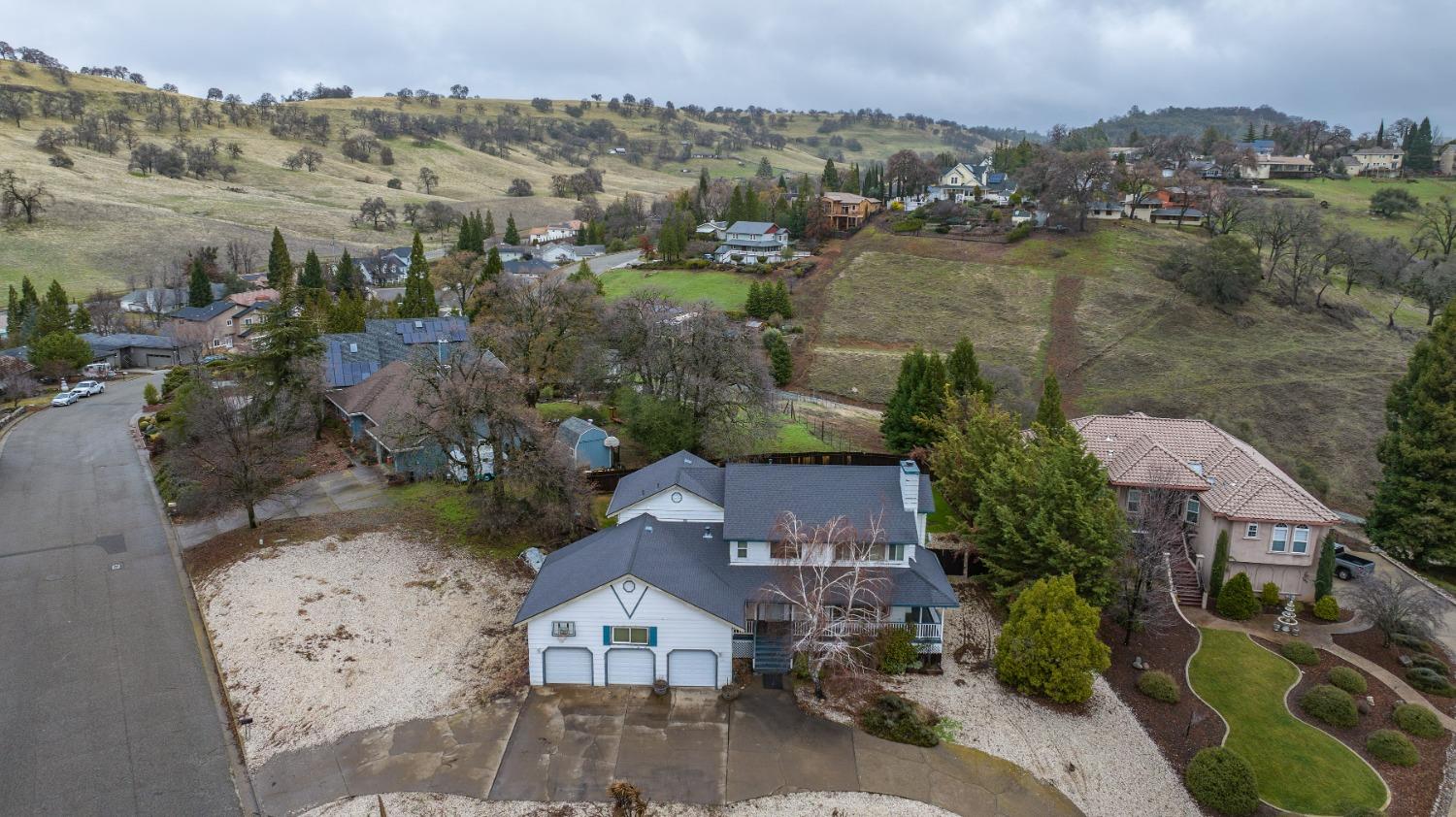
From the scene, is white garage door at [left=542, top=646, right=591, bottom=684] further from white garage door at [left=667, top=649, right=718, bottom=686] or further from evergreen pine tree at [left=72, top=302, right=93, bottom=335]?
evergreen pine tree at [left=72, top=302, right=93, bottom=335]

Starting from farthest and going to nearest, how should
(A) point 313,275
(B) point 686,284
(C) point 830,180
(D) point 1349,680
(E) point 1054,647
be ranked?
1. (C) point 830,180
2. (B) point 686,284
3. (A) point 313,275
4. (D) point 1349,680
5. (E) point 1054,647

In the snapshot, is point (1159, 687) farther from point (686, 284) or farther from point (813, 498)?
point (686, 284)

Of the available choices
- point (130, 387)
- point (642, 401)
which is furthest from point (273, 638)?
point (130, 387)

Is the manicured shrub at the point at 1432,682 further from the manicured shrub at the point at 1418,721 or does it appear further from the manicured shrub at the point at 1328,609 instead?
the manicured shrub at the point at 1328,609

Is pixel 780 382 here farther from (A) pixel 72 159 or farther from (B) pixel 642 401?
(A) pixel 72 159

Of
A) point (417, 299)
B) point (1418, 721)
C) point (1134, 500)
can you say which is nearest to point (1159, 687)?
point (1418, 721)

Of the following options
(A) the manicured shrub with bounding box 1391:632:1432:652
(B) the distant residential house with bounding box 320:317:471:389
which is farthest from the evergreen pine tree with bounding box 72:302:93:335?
(A) the manicured shrub with bounding box 1391:632:1432:652
